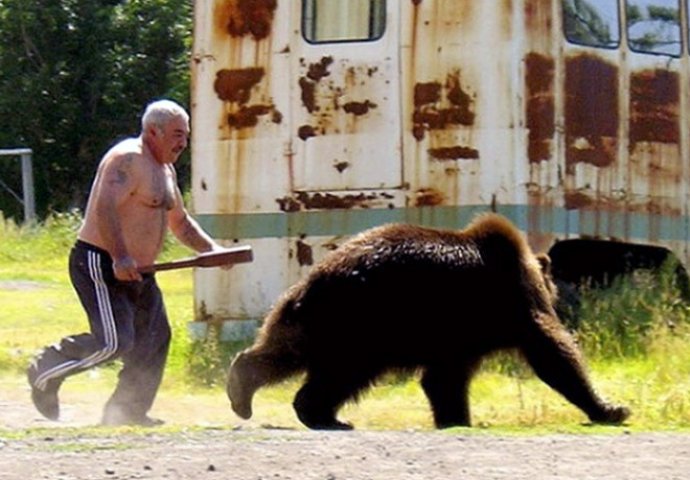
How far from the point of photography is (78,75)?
32.3 metres

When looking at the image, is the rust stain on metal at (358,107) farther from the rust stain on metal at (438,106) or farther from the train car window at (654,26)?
the train car window at (654,26)

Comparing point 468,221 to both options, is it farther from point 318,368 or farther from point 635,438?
point 635,438

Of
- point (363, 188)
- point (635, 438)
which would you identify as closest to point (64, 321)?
point (363, 188)

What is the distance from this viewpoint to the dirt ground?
22.0 ft

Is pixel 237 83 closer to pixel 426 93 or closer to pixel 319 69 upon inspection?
pixel 319 69

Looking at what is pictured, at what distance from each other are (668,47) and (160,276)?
8.59m

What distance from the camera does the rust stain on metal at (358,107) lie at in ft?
38.3

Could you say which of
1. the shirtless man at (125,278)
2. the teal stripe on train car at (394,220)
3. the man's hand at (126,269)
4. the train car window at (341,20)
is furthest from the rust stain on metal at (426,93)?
the man's hand at (126,269)

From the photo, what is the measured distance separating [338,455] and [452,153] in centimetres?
483

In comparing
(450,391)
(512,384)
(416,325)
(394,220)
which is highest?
(394,220)

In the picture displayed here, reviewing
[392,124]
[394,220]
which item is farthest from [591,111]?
[394,220]

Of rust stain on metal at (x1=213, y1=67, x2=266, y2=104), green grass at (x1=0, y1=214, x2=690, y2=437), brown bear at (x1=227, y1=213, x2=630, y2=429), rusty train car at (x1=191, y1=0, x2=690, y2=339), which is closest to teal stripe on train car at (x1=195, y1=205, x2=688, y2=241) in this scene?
rusty train car at (x1=191, y1=0, x2=690, y2=339)

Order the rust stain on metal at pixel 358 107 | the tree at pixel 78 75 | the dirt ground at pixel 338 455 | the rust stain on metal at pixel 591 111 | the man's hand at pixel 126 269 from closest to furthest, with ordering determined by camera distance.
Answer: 1. the dirt ground at pixel 338 455
2. the man's hand at pixel 126 269
3. the rust stain on metal at pixel 358 107
4. the rust stain on metal at pixel 591 111
5. the tree at pixel 78 75

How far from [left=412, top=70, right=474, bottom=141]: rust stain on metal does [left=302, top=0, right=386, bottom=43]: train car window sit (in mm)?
508
